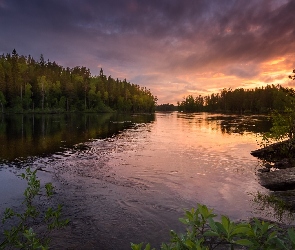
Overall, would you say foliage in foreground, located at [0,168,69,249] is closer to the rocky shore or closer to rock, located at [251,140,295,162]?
the rocky shore

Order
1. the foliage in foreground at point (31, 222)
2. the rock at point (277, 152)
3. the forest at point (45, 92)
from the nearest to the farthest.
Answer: the foliage in foreground at point (31, 222)
the rock at point (277, 152)
the forest at point (45, 92)

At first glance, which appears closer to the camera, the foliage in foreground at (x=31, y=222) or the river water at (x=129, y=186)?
the foliage in foreground at (x=31, y=222)

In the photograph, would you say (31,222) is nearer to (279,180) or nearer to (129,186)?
(129,186)

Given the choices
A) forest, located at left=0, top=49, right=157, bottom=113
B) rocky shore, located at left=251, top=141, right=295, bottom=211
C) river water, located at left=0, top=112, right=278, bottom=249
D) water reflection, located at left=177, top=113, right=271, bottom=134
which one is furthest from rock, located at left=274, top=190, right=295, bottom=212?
forest, located at left=0, top=49, right=157, bottom=113

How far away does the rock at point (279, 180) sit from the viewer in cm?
1827

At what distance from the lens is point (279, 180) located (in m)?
18.8

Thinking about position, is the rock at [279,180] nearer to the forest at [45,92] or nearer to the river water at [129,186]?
the river water at [129,186]

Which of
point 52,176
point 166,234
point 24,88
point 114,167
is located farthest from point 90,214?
point 24,88

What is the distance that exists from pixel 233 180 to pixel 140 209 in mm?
9739

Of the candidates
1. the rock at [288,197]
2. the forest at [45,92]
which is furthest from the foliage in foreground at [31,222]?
the forest at [45,92]

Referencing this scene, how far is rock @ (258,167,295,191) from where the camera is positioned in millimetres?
18266

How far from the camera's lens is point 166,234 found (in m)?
11.5

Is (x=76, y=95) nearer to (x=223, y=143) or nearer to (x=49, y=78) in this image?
(x=49, y=78)

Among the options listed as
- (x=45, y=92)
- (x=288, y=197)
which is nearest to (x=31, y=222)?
(x=288, y=197)
